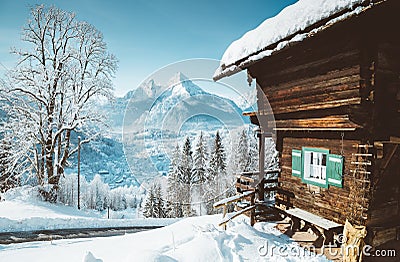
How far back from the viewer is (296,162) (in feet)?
25.1

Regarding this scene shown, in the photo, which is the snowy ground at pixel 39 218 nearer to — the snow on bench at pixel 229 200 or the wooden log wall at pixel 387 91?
the snow on bench at pixel 229 200

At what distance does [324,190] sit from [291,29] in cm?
454

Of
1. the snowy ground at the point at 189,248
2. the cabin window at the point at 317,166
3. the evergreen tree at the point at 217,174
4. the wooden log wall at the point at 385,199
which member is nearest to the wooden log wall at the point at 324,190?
the cabin window at the point at 317,166

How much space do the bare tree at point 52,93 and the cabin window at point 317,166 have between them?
14.5 meters

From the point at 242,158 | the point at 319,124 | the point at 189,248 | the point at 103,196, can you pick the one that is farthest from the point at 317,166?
the point at 103,196

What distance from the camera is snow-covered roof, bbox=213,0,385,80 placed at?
4.87 meters

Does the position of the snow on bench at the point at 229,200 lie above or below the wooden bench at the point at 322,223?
above

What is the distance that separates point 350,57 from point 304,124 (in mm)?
2151

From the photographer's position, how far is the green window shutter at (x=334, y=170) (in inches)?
244

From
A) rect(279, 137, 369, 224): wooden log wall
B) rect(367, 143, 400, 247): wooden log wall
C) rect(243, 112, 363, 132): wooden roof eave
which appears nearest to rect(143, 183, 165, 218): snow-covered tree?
rect(279, 137, 369, 224): wooden log wall

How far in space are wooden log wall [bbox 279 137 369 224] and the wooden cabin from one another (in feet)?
0.09

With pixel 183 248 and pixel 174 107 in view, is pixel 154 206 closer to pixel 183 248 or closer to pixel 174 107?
pixel 183 248

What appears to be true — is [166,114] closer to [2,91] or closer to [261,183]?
[261,183]

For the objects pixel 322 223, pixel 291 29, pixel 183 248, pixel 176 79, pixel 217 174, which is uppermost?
pixel 291 29
